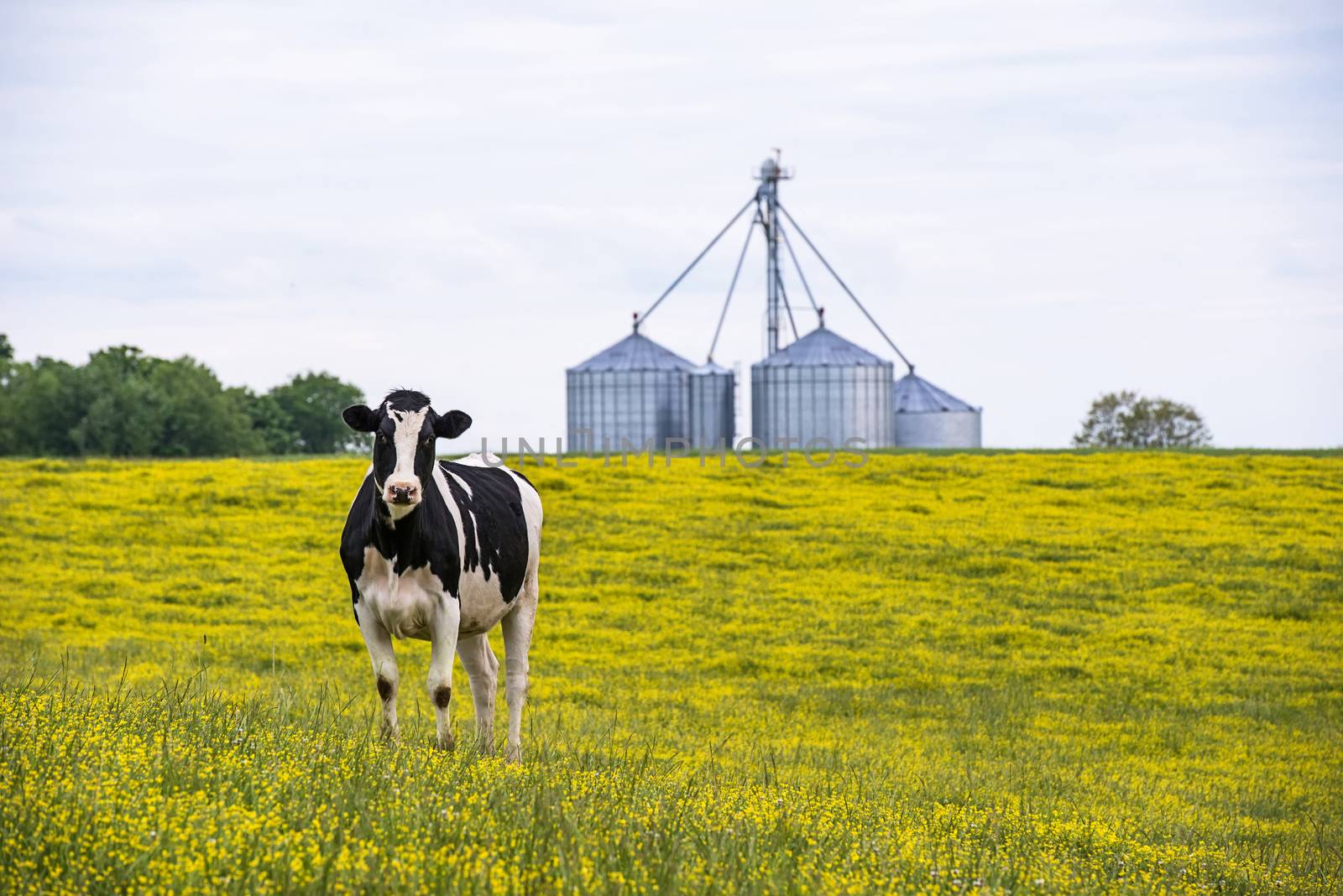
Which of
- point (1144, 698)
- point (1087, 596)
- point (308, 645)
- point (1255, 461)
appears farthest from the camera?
point (1255, 461)

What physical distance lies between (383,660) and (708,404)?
1794 inches

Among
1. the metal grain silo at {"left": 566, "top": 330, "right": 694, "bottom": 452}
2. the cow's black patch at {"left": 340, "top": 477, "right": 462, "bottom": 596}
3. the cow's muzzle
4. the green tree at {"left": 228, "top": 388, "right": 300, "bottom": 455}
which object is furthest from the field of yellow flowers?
the green tree at {"left": 228, "top": 388, "right": 300, "bottom": 455}

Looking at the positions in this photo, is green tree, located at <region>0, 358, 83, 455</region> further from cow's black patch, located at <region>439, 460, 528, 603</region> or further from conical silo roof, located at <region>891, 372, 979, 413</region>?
cow's black patch, located at <region>439, 460, 528, 603</region>

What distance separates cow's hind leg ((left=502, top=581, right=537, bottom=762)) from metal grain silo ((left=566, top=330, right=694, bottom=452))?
1645 inches

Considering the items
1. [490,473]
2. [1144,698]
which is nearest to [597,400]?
[1144,698]

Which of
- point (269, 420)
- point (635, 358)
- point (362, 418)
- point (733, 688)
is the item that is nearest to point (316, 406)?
point (269, 420)

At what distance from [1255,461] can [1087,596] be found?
672 inches

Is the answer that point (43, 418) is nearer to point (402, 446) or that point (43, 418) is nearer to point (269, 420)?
point (269, 420)

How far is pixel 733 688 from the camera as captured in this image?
61.3 feet

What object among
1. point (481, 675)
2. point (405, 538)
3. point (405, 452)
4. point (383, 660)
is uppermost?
point (405, 452)

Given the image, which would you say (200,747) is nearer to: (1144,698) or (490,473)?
(490,473)

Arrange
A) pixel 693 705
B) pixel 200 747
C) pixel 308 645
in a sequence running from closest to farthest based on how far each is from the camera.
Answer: pixel 200 747 → pixel 693 705 → pixel 308 645

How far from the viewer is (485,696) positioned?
1077cm

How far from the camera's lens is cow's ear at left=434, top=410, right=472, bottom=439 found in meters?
9.23
